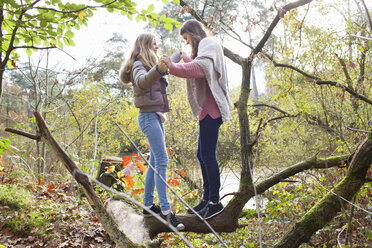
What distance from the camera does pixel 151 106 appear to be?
2.65m

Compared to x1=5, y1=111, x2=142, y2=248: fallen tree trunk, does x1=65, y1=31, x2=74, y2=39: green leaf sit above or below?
above

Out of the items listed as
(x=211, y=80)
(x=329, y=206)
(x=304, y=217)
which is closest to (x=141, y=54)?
(x=211, y=80)

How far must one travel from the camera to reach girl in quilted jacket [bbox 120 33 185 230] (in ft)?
8.44

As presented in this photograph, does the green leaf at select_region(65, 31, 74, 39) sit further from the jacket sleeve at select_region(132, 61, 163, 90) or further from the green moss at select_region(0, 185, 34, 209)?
the green moss at select_region(0, 185, 34, 209)

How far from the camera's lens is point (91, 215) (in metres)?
3.81

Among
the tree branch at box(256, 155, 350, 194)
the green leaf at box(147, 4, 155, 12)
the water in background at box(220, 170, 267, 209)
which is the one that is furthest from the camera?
the water in background at box(220, 170, 267, 209)

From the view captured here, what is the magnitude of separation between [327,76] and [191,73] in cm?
399

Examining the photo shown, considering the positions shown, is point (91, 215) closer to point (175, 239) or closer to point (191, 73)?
point (175, 239)

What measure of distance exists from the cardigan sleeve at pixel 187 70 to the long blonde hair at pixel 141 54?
52 centimetres

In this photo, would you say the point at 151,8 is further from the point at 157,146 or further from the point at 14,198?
the point at 14,198

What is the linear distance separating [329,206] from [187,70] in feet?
5.54

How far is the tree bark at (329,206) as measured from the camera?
7.55 feet

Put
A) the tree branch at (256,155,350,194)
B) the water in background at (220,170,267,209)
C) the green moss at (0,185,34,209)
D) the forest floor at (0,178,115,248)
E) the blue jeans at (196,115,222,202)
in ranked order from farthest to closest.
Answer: the water in background at (220,170,267,209)
the green moss at (0,185,34,209)
the forest floor at (0,178,115,248)
the tree branch at (256,155,350,194)
the blue jeans at (196,115,222,202)

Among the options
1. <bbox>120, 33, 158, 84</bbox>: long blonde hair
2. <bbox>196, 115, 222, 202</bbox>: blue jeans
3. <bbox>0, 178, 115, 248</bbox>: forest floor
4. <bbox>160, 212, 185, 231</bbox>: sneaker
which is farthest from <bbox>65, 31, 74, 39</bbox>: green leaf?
<bbox>160, 212, 185, 231</bbox>: sneaker
